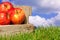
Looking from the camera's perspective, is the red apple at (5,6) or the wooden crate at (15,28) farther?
the red apple at (5,6)

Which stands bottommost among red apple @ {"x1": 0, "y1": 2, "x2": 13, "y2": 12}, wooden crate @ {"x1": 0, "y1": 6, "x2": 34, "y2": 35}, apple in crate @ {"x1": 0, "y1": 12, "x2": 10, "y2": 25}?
wooden crate @ {"x1": 0, "y1": 6, "x2": 34, "y2": 35}

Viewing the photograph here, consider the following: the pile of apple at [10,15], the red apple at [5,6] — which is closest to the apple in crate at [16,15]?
Answer: the pile of apple at [10,15]

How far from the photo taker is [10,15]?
11.9 ft

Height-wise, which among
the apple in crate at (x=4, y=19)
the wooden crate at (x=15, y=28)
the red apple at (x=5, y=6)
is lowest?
the wooden crate at (x=15, y=28)

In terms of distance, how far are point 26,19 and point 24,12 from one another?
134 mm

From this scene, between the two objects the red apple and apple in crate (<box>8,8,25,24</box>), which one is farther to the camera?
the red apple

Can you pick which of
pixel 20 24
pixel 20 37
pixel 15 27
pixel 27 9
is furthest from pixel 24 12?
pixel 20 37

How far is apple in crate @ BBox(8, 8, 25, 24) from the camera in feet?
11.8

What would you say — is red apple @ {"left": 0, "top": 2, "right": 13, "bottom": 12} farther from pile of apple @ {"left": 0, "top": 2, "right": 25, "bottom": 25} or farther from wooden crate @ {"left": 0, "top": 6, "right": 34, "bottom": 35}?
wooden crate @ {"left": 0, "top": 6, "right": 34, "bottom": 35}

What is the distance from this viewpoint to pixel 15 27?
336 centimetres

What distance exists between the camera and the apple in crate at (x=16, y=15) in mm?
3600

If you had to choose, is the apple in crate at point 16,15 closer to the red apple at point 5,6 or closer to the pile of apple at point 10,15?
the pile of apple at point 10,15

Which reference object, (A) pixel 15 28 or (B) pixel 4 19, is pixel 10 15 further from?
(A) pixel 15 28

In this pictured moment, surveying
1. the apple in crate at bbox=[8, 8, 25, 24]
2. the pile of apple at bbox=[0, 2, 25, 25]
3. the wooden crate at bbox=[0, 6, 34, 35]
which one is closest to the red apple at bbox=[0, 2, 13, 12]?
the pile of apple at bbox=[0, 2, 25, 25]
